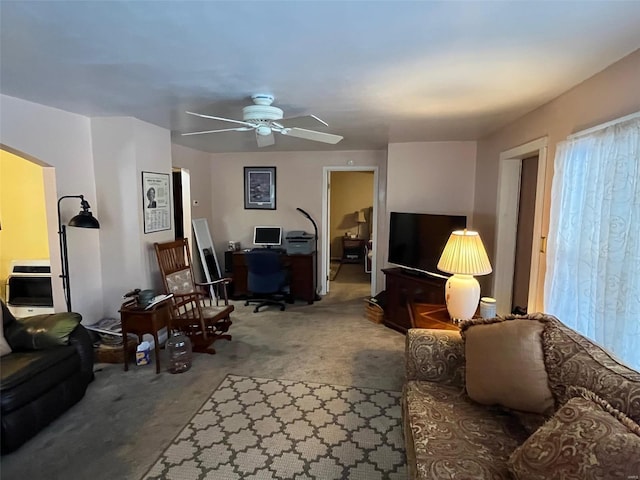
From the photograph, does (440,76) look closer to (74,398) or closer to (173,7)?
(173,7)

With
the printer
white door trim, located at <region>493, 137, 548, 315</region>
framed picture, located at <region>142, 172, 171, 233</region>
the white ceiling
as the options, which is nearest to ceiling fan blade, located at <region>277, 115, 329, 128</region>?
the white ceiling

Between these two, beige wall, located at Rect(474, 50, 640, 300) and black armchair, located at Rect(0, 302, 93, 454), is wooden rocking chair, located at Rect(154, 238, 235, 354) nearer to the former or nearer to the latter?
black armchair, located at Rect(0, 302, 93, 454)

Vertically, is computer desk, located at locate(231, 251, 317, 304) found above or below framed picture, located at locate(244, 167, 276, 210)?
below

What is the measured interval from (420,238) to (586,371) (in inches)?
101

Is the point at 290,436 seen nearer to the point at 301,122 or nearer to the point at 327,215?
the point at 301,122

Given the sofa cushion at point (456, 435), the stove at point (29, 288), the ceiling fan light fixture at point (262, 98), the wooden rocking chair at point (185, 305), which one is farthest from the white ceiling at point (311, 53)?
the stove at point (29, 288)

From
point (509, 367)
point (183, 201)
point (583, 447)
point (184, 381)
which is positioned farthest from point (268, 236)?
point (583, 447)

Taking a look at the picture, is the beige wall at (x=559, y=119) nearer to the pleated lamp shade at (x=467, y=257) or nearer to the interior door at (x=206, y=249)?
the pleated lamp shade at (x=467, y=257)

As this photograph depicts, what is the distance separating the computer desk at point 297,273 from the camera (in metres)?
→ 5.16

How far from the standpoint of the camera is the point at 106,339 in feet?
10.9

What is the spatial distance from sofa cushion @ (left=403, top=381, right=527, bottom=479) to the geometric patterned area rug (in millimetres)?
479

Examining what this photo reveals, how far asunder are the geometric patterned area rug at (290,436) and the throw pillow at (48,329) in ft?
3.77

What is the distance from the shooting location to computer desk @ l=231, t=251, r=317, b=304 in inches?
203

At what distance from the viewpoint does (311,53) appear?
183 centimetres
